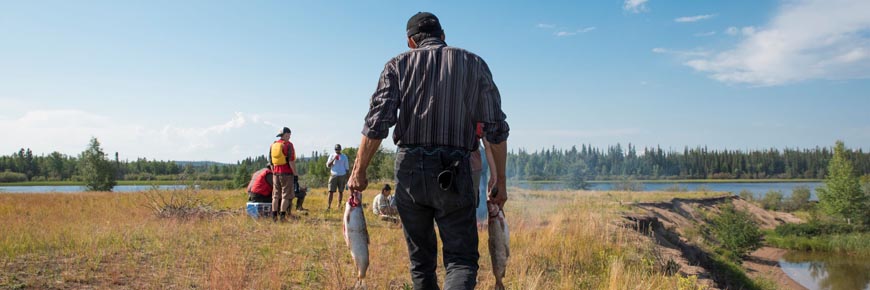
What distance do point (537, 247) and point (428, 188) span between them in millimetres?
5183

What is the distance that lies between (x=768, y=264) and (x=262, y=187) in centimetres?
3646

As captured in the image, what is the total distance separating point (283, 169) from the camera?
10.4 m

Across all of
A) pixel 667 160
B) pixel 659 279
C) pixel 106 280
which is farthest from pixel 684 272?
pixel 667 160

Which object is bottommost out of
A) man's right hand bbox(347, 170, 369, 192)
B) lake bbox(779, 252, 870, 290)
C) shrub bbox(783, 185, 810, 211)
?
lake bbox(779, 252, 870, 290)

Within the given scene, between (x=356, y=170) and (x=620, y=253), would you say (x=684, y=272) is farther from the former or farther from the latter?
(x=356, y=170)

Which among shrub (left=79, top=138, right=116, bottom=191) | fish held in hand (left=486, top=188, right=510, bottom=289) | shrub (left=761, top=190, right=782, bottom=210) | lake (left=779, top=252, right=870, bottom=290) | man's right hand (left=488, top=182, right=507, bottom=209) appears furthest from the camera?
shrub (left=761, top=190, right=782, bottom=210)

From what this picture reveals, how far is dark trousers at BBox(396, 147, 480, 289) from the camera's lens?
3090 millimetres

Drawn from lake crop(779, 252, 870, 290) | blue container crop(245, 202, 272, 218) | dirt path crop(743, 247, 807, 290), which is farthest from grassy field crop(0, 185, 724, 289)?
lake crop(779, 252, 870, 290)

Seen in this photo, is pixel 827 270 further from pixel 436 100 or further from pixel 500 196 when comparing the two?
pixel 436 100

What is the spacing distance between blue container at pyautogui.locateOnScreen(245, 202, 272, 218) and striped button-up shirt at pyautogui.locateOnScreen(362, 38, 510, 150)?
8.25m

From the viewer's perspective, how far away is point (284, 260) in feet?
20.7

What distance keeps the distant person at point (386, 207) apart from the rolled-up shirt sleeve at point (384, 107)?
776 centimetres

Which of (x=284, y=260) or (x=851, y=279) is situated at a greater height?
(x=284, y=260)

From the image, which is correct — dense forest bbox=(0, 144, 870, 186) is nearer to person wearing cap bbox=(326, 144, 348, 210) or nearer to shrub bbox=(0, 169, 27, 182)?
shrub bbox=(0, 169, 27, 182)
